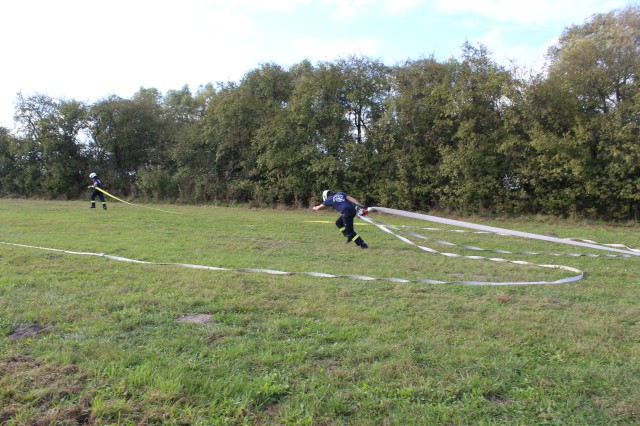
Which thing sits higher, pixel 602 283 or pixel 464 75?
pixel 464 75

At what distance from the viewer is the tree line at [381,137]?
15.6 metres

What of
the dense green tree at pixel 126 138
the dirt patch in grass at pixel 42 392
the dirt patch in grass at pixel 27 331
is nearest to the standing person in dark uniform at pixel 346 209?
the dirt patch in grass at pixel 27 331

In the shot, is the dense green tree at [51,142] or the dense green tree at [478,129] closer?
the dense green tree at [478,129]

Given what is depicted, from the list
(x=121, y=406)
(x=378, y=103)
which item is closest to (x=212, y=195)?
(x=378, y=103)

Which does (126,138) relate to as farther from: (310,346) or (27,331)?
(310,346)

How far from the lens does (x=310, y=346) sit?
12.0ft

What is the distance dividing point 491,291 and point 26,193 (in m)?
33.8

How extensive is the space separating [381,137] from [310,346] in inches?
695

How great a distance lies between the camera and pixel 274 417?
8.64 ft

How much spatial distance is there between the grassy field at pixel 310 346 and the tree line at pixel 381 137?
34.5 ft

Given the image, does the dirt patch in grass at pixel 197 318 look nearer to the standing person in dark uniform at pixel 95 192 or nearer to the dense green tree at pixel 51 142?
the standing person in dark uniform at pixel 95 192

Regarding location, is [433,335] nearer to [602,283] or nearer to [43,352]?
[43,352]

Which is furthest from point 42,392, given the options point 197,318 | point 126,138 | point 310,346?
point 126,138

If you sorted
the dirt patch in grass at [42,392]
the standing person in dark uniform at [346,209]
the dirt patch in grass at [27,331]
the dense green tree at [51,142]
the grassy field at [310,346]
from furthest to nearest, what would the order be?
the dense green tree at [51,142] → the standing person in dark uniform at [346,209] → the dirt patch in grass at [27,331] → the grassy field at [310,346] → the dirt patch in grass at [42,392]
